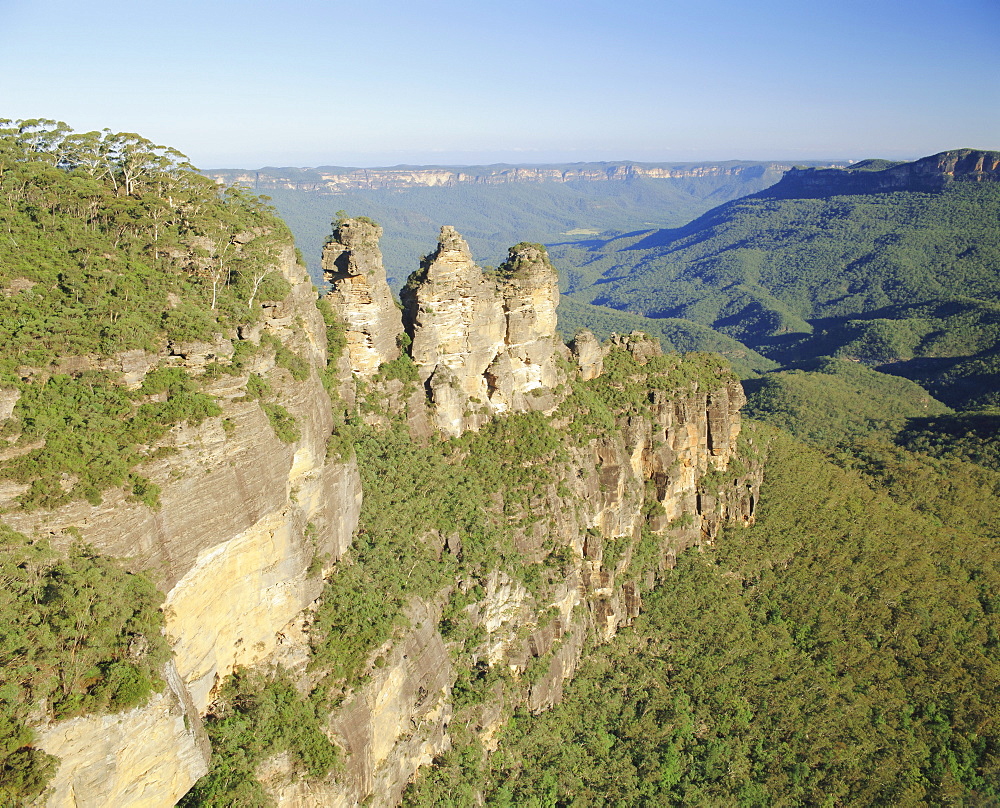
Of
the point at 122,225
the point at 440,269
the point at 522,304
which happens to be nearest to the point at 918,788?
the point at 522,304

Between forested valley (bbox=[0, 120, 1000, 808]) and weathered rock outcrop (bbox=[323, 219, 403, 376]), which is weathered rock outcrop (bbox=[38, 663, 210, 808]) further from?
weathered rock outcrop (bbox=[323, 219, 403, 376])

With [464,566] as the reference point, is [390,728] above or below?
below

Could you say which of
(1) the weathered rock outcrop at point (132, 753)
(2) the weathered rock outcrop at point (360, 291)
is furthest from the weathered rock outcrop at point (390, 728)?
(2) the weathered rock outcrop at point (360, 291)

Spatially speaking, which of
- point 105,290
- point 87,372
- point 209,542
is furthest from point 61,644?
point 105,290

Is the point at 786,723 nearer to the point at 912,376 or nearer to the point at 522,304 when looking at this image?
the point at 522,304

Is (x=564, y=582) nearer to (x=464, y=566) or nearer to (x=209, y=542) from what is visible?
(x=464, y=566)

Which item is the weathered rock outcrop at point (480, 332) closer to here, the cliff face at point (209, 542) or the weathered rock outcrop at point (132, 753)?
the cliff face at point (209, 542)

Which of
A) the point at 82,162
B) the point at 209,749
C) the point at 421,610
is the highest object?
the point at 82,162
